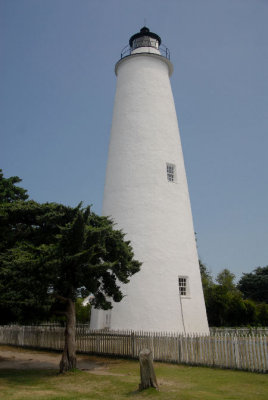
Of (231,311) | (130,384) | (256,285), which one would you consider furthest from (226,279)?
(130,384)

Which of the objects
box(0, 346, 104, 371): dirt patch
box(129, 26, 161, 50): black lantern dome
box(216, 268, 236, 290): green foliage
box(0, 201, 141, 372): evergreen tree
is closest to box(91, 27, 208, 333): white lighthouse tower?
box(129, 26, 161, 50): black lantern dome

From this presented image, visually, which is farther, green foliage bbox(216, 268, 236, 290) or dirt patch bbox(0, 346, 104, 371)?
green foliage bbox(216, 268, 236, 290)

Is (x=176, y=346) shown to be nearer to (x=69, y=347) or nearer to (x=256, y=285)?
(x=69, y=347)

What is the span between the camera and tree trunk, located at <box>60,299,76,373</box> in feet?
40.1

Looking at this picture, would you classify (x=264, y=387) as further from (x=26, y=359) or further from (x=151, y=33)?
(x=151, y=33)

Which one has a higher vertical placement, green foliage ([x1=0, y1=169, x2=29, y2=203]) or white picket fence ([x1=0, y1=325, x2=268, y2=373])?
green foliage ([x1=0, y1=169, x2=29, y2=203])

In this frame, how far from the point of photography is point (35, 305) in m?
11.5

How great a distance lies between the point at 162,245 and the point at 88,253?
23.3 feet

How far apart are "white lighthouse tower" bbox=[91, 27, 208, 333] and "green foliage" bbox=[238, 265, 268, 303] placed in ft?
86.1

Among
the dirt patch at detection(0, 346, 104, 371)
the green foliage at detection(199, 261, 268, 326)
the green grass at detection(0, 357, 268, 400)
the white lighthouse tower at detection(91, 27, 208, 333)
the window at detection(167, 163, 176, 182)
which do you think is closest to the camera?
the green grass at detection(0, 357, 268, 400)

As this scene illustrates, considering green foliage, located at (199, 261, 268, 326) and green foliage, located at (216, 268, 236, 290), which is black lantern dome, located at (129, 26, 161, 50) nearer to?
green foliage, located at (199, 261, 268, 326)

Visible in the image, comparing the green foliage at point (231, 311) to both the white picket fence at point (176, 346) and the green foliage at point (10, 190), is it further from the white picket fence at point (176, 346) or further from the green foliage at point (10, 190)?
the green foliage at point (10, 190)

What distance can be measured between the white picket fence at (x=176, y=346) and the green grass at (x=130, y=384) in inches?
18.6

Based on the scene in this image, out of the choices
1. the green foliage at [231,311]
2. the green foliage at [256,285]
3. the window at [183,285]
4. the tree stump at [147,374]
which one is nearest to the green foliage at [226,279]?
the green foliage at [256,285]
